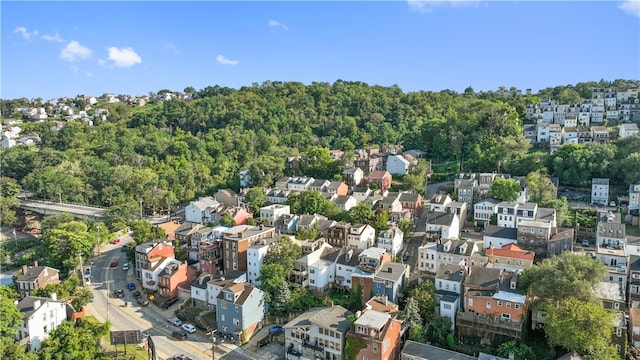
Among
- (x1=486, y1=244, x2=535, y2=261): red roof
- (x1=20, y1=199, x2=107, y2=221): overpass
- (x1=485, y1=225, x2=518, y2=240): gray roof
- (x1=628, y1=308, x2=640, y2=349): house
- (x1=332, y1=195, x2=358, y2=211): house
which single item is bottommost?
(x1=628, y1=308, x2=640, y2=349): house

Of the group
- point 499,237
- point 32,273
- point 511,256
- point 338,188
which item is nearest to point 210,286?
point 32,273

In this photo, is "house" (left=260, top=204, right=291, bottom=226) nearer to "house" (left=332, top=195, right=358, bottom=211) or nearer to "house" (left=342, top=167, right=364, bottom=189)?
"house" (left=332, top=195, right=358, bottom=211)

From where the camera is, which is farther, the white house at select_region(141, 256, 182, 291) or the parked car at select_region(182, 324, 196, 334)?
the white house at select_region(141, 256, 182, 291)

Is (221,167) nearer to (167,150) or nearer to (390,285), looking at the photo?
(167,150)

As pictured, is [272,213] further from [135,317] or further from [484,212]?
[484,212]

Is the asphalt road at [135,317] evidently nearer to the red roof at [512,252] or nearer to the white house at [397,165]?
the red roof at [512,252]

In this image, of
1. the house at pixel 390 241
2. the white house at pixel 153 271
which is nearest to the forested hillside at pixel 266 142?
the white house at pixel 153 271

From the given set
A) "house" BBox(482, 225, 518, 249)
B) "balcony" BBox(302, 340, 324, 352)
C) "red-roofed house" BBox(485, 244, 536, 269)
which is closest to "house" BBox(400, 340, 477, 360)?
"balcony" BBox(302, 340, 324, 352)
